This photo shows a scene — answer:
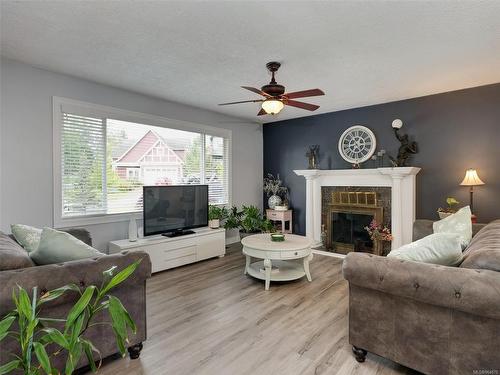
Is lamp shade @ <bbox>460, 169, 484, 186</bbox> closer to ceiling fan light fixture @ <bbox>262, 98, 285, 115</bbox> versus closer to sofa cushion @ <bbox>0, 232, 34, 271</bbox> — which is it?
ceiling fan light fixture @ <bbox>262, 98, 285, 115</bbox>

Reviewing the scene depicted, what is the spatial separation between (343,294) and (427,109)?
3.11 metres

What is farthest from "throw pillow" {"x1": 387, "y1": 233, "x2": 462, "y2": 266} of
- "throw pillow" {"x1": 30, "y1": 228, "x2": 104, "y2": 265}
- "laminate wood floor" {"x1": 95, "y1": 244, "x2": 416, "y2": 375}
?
"throw pillow" {"x1": 30, "y1": 228, "x2": 104, "y2": 265}

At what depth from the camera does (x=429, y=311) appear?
1.73 metres

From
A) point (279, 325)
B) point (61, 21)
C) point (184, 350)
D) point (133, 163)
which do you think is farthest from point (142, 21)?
point (279, 325)

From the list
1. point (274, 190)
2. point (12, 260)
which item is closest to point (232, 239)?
point (274, 190)

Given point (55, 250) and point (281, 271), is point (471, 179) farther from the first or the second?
point (55, 250)

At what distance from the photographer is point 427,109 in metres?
4.35

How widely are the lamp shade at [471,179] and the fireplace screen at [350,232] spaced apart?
142 centimetres

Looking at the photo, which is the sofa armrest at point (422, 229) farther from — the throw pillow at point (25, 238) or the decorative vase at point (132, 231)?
the throw pillow at point (25, 238)

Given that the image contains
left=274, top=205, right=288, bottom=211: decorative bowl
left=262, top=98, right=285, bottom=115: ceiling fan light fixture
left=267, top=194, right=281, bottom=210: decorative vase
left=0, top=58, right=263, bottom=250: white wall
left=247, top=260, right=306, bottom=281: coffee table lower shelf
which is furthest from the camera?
left=267, top=194, right=281, bottom=210: decorative vase

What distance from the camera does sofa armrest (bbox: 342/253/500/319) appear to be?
1536 mm

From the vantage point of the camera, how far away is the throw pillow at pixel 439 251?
72.7 inches

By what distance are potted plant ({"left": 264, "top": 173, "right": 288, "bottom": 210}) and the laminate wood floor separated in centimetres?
228

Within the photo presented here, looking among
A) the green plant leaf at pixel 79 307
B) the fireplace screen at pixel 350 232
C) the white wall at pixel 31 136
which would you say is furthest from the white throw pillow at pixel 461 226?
the white wall at pixel 31 136
